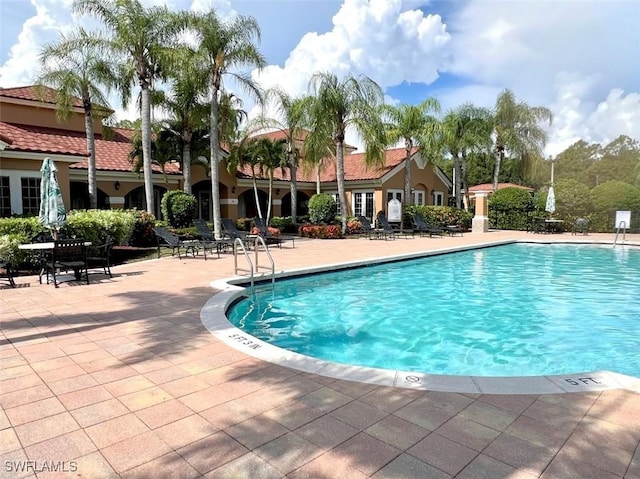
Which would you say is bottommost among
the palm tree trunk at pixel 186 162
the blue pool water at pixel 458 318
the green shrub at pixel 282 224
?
the blue pool water at pixel 458 318

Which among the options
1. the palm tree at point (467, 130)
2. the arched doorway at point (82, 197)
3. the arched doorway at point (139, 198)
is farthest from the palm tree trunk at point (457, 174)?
the arched doorway at point (82, 197)

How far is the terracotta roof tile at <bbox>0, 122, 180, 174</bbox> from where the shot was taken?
15.5 meters

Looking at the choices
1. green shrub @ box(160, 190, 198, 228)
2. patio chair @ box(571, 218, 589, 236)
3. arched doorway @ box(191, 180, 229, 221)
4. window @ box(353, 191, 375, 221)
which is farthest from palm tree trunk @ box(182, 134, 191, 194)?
patio chair @ box(571, 218, 589, 236)

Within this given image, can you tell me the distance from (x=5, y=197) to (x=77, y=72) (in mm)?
6854

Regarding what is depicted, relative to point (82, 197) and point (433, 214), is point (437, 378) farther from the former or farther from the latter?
point (433, 214)

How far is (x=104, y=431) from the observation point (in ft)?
10.7

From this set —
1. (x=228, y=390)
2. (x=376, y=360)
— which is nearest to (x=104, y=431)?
(x=228, y=390)

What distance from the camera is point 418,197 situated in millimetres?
31406

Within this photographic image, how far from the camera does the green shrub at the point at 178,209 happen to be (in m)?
18.8

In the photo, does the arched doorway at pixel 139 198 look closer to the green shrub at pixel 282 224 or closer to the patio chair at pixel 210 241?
the green shrub at pixel 282 224

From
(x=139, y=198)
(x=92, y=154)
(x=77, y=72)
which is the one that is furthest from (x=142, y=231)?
(x=139, y=198)

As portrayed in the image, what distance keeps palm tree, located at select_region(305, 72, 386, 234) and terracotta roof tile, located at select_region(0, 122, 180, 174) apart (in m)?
8.31

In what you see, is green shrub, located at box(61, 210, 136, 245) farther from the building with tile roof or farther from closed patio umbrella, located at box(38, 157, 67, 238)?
the building with tile roof

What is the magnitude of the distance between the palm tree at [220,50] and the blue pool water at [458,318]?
915 cm
